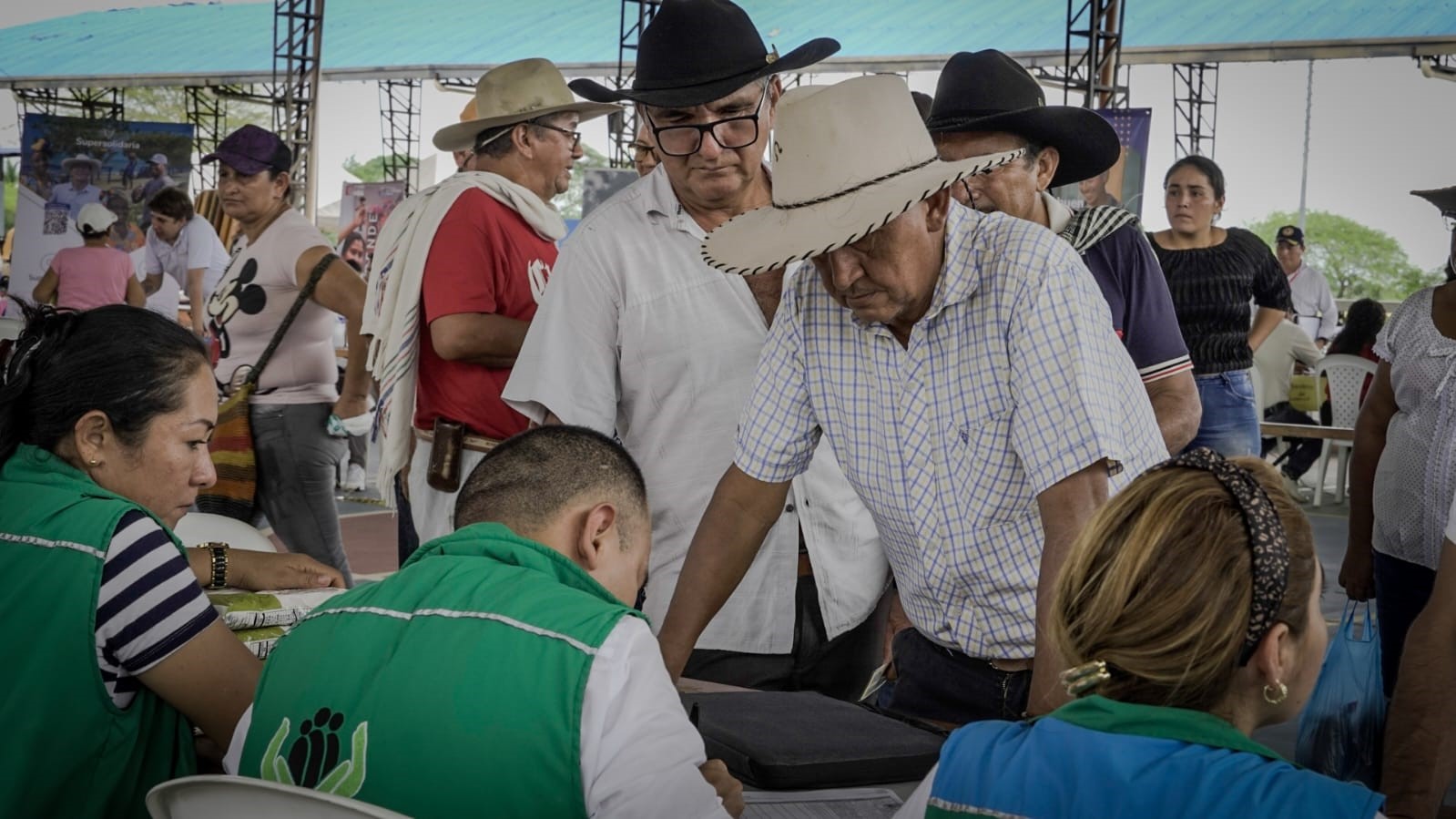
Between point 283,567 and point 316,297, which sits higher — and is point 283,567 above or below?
below

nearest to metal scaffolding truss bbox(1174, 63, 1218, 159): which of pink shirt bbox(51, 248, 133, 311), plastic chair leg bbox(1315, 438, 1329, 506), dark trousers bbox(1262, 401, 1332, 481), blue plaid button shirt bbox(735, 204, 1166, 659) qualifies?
dark trousers bbox(1262, 401, 1332, 481)

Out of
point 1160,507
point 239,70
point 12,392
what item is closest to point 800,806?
point 1160,507

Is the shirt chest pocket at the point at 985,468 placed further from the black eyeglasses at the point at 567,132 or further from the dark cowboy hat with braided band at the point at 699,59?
the black eyeglasses at the point at 567,132

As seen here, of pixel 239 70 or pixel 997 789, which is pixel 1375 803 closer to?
pixel 997 789

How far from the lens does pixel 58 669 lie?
1.79 meters

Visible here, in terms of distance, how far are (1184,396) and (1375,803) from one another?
186 cm

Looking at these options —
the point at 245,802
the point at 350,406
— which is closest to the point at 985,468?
the point at 245,802

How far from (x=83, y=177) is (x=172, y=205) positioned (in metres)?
2.56

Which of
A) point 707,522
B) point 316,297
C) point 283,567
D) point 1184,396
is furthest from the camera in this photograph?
point 316,297

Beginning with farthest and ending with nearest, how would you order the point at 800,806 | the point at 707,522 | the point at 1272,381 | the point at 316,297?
the point at 1272,381
the point at 316,297
the point at 707,522
the point at 800,806

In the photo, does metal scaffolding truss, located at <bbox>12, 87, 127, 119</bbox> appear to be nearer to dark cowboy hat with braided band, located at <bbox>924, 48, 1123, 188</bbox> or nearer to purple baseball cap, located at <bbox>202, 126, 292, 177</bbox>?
purple baseball cap, located at <bbox>202, 126, 292, 177</bbox>

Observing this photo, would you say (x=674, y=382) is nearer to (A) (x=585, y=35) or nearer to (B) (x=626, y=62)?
(B) (x=626, y=62)

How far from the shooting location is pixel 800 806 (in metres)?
1.58

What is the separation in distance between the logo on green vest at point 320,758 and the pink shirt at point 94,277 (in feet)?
22.1
